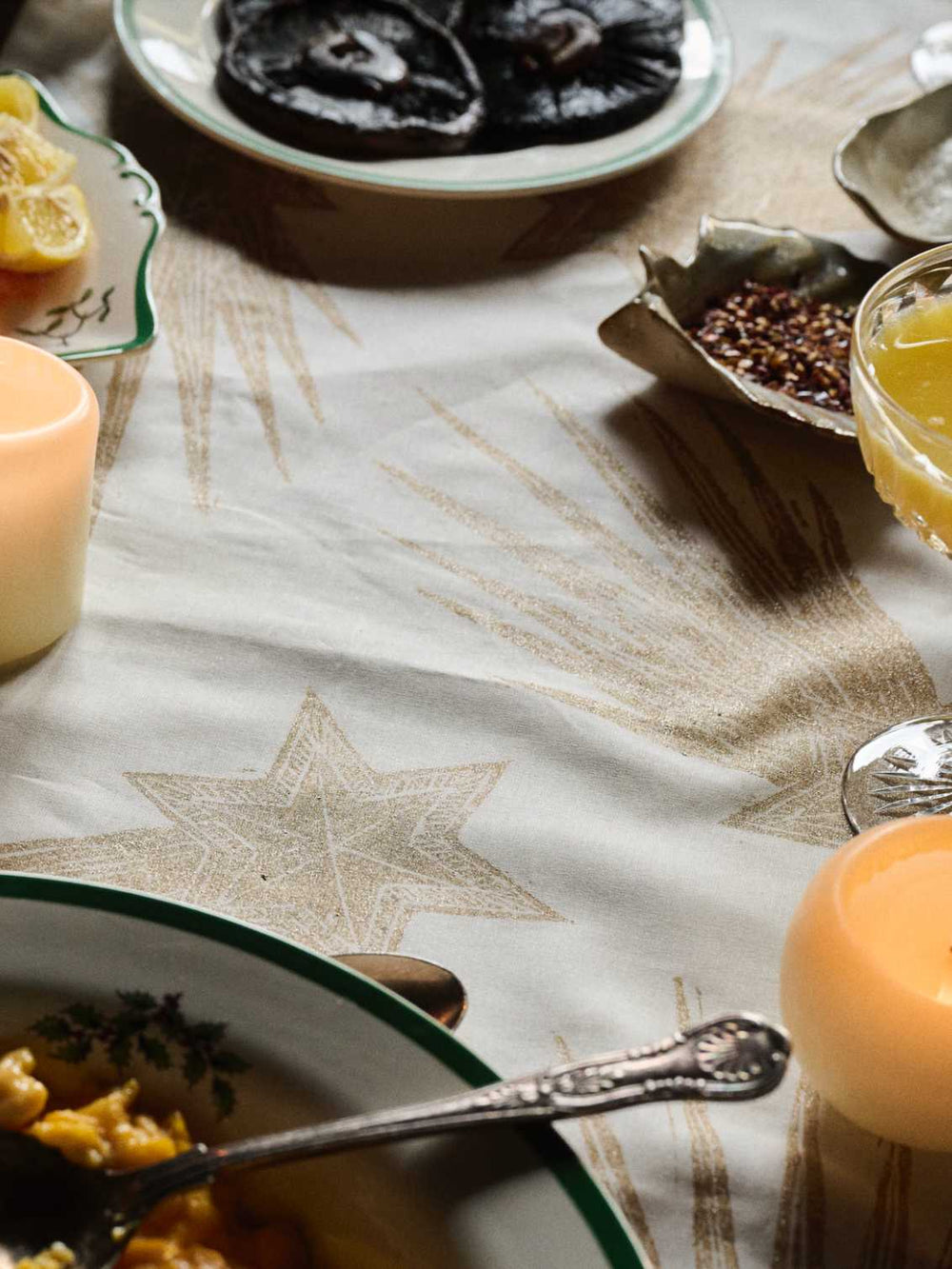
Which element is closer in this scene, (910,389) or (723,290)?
(910,389)

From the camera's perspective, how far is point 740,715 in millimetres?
633

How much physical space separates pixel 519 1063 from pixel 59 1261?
183 millimetres

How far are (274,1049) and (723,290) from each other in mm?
579

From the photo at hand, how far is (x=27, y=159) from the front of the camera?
2.49 ft

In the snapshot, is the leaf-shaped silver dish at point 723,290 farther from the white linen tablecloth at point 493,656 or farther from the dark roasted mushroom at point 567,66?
the dark roasted mushroom at point 567,66

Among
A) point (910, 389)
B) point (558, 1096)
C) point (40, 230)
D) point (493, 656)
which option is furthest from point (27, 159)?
point (558, 1096)

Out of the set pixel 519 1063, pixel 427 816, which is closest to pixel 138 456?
pixel 427 816

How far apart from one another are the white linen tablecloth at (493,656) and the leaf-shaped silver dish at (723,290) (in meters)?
0.04

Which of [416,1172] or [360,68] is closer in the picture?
[416,1172]

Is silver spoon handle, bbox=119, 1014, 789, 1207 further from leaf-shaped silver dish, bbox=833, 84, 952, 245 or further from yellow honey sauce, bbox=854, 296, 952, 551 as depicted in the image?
leaf-shaped silver dish, bbox=833, 84, 952, 245

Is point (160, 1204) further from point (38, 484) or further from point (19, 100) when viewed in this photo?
point (19, 100)

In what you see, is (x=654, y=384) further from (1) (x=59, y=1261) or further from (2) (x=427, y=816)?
(1) (x=59, y=1261)

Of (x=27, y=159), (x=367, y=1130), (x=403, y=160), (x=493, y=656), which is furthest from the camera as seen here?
(x=403, y=160)

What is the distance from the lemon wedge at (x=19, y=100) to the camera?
32.1 inches
